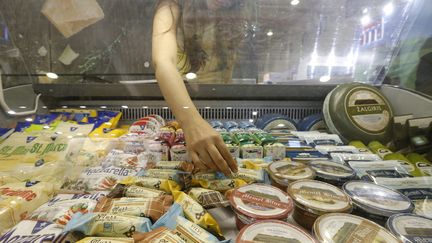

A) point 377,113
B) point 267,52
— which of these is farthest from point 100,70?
point 377,113

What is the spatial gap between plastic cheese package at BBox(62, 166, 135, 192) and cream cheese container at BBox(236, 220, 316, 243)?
58 centimetres

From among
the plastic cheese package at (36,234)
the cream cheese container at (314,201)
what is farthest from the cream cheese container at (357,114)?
the plastic cheese package at (36,234)

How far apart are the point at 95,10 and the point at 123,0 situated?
16 centimetres

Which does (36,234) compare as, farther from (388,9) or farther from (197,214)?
(388,9)

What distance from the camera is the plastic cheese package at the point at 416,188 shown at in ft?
2.85

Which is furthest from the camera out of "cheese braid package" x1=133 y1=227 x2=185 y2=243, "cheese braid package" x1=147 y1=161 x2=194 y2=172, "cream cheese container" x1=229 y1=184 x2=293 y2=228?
"cheese braid package" x1=147 y1=161 x2=194 y2=172

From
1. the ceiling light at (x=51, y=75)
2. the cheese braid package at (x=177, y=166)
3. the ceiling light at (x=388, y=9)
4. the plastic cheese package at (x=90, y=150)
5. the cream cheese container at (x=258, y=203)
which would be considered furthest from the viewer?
the ceiling light at (x=388, y=9)

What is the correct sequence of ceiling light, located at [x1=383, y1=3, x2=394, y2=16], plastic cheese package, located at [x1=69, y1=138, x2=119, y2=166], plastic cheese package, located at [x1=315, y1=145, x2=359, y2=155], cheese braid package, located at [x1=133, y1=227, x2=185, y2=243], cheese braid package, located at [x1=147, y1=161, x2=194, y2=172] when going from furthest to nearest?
ceiling light, located at [x1=383, y1=3, x2=394, y2=16] < plastic cheese package, located at [x1=315, y1=145, x2=359, y2=155] < plastic cheese package, located at [x1=69, y1=138, x2=119, y2=166] < cheese braid package, located at [x1=147, y1=161, x2=194, y2=172] < cheese braid package, located at [x1=133, y1=227, x2=185, y2=243]

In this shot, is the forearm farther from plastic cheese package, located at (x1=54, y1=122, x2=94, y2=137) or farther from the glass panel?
plastic cheese package, located at (x1=54, y1=122, x2=94, y2=137)

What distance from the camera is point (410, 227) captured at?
2.33 feet

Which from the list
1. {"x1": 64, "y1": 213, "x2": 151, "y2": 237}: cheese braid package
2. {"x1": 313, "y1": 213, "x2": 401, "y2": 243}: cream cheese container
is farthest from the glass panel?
{"x1": 313, "y1": 213, "x2": 401, "y2": 243}: cream cheese container

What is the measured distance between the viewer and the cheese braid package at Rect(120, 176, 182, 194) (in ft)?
3.03

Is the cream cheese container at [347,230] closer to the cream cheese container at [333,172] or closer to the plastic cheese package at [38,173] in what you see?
the cream cheese container at [333,172]

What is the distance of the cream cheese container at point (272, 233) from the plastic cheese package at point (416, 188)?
0.47 metres
